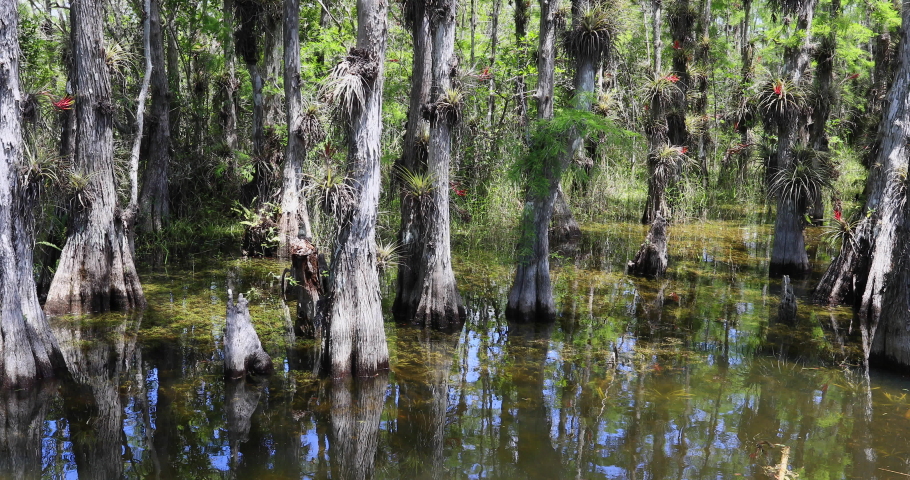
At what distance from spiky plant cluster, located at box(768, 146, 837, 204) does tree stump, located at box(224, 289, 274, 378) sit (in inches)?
470

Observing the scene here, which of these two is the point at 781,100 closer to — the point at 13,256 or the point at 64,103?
A: the point at 64,103

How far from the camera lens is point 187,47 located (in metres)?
20.6

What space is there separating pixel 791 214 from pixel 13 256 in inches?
591

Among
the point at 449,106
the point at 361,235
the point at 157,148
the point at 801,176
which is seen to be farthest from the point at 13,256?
the point at 801,176

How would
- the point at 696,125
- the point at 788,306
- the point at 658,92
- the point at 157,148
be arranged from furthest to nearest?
the point at 696,125
the point at 157,148
the point at 658,92
the point at 788,306

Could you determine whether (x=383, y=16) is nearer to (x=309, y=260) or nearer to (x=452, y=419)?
(x=309, y=260)

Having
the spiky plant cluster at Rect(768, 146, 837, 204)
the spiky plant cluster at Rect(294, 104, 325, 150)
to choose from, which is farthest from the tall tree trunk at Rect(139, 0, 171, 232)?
the spiky plant cluster at Rect(768, 146, 837, 204)

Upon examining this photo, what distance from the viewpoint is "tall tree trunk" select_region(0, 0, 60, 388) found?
8578 mm

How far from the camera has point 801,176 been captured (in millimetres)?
15508

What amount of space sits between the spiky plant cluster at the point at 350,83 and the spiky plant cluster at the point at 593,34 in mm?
4393

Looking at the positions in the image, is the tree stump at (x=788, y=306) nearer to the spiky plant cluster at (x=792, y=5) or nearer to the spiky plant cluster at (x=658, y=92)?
the spiky plant cluster at (x=658, y=92)

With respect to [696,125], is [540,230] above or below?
below

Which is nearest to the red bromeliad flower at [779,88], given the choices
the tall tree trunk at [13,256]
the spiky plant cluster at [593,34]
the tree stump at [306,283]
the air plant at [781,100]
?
the air plant at [781,100]

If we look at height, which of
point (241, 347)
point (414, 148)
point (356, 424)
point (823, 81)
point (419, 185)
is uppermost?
point (823, 81)
